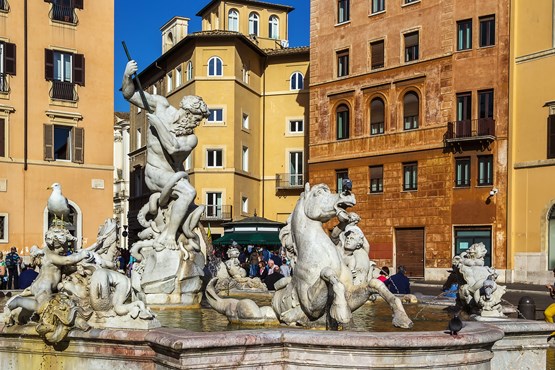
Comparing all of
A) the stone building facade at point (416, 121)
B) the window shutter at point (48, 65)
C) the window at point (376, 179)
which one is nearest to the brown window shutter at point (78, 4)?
the window shutter at point (48, 65)

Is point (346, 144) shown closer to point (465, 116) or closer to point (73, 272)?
point (465, 116)

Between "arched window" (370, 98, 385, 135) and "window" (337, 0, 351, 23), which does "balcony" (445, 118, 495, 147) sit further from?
"window" (337, 0, 351, 23)

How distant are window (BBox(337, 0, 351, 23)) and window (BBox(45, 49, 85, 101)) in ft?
43.8

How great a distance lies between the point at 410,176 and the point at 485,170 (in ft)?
12.7

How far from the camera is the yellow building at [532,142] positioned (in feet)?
105

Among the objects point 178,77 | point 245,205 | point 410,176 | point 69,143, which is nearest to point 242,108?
point 178,77

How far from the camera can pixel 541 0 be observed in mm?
32406

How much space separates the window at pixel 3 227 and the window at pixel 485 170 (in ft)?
64.8

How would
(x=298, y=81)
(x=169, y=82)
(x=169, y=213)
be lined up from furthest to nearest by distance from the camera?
(x=169, y=82) < (x=298, y=81) < (x=169, y=213)

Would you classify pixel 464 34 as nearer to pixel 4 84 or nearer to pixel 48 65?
pixel 48 65

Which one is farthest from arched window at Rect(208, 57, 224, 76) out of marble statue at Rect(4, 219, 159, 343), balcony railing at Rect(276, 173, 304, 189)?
marble statue at Rect(4, 219, 159, 343)

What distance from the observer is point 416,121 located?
36781mm

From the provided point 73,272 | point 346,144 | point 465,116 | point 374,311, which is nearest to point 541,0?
point 465,116

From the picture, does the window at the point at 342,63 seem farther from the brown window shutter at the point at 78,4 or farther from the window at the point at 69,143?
the window at the point at 69,143
